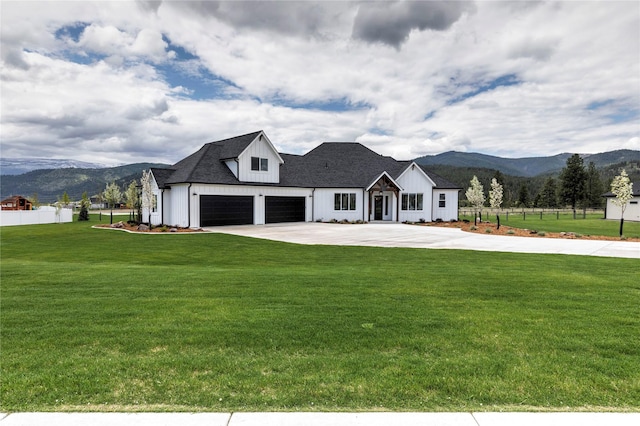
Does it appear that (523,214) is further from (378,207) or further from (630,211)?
(378,207)

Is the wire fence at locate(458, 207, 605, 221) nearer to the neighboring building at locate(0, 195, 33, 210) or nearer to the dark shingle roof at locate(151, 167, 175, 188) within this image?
the dark shingle roof at locate(151, 167, 175, 188)

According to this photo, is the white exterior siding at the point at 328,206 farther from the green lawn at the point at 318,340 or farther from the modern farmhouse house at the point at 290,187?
the green lawn at the point at 318,340

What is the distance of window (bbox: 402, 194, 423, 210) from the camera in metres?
33.1

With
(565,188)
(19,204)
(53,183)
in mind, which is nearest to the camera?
(19,204)

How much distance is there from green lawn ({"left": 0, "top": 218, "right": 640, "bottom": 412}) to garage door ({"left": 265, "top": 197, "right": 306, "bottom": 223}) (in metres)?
20.5

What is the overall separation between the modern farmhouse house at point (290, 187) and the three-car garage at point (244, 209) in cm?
7

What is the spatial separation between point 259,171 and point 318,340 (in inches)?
1002

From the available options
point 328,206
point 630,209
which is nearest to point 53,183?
point 328,206

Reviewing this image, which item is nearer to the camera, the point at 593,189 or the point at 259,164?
the point at 259,164

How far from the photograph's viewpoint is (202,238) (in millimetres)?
19500

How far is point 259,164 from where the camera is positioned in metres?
29.4

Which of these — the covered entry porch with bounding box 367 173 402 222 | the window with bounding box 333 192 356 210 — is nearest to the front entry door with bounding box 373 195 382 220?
the covered entry porch with bounding box 367 173 402 222

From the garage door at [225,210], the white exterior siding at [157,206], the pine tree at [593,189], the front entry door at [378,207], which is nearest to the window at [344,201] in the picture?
the front entry door at [378,207]
